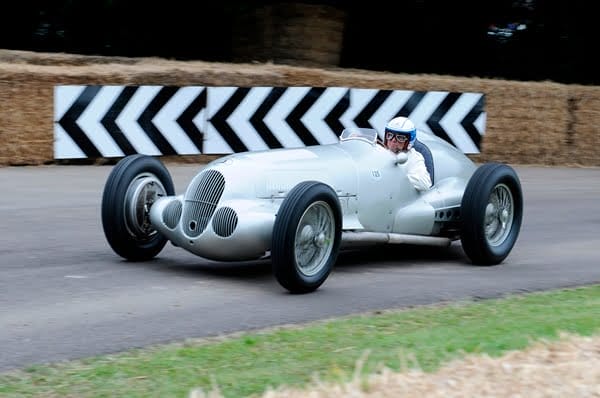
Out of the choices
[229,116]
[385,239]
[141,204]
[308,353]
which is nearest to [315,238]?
[385,239]

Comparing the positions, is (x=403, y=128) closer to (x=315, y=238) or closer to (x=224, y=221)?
(x=315, y=238)

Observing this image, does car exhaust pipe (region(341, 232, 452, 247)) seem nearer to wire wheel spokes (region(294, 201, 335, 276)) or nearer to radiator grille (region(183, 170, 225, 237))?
wire wheel spokes (region(294, 201, 335, 276))

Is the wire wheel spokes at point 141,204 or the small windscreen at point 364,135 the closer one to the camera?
the wire wheel spokes at point 141,204

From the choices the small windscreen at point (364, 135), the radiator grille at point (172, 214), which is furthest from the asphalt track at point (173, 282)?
the small windscreen at point (364, 135)

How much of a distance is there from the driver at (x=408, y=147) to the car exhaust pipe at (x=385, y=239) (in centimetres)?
43

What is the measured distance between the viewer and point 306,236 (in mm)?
8242

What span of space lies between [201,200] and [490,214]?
269 cm

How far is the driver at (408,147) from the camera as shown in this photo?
9641mm

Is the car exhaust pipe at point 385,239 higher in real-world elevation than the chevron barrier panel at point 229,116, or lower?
lower

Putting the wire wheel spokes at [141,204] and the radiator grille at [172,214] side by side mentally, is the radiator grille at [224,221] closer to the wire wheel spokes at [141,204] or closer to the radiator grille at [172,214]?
the radiator grille at [172,214]

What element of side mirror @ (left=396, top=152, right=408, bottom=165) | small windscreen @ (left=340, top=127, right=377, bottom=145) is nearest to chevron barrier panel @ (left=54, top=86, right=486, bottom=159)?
small windscreen @ (left=340, top=127, right=377, bottom=145)

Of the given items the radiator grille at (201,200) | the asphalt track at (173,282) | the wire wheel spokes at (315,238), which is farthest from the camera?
the radiator grille at (201,200)

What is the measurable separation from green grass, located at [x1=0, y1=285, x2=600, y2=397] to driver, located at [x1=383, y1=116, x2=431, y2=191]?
1.89 m

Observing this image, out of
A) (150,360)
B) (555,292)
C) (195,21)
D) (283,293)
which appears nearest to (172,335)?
(150,360)
